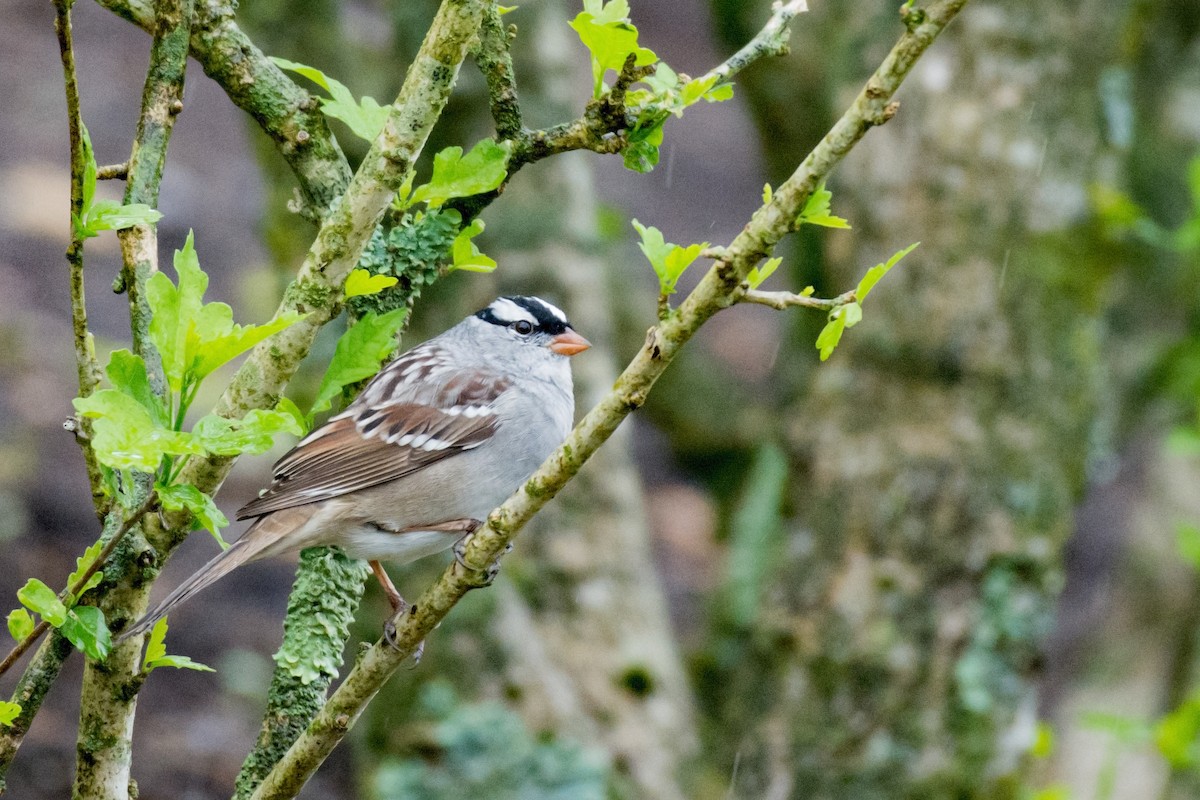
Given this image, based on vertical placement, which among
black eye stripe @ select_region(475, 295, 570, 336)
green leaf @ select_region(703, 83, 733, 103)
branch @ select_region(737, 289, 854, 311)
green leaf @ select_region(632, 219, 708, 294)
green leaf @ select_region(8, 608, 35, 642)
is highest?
black eye stripe @ select_region(475, 295, 570, 336)

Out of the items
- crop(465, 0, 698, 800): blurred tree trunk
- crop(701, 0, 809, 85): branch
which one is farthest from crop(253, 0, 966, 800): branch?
crop(465, 0, 698, 800): blurred tree trunk

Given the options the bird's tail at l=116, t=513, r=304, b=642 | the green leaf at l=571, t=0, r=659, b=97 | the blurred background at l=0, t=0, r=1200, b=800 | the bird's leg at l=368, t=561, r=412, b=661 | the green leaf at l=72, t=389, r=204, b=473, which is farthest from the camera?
the blurred background at l=0, t=0, r=1200, b=800

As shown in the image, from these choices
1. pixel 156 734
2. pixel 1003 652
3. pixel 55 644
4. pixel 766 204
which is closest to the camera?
pixel 766 204

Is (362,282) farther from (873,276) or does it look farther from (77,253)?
(873,276)

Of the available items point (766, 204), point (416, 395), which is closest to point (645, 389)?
point (766, 204)

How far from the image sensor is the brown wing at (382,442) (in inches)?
129

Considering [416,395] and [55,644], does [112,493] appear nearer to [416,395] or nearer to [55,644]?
[55,644]

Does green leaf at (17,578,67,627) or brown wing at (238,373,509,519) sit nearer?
green leaf at (17,578,67,627)

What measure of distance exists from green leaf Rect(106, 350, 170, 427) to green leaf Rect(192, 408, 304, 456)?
97 mm

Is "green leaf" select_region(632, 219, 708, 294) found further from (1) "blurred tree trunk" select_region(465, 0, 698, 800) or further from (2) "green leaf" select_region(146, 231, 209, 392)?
(1) "blurred tree trunk" select_region(465, 0, 698, 800)

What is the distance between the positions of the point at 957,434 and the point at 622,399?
3.36 metres

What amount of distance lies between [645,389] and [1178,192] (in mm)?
5424

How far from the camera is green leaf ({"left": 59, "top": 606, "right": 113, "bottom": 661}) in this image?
1.83 m

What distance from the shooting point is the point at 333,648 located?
2.39 m
